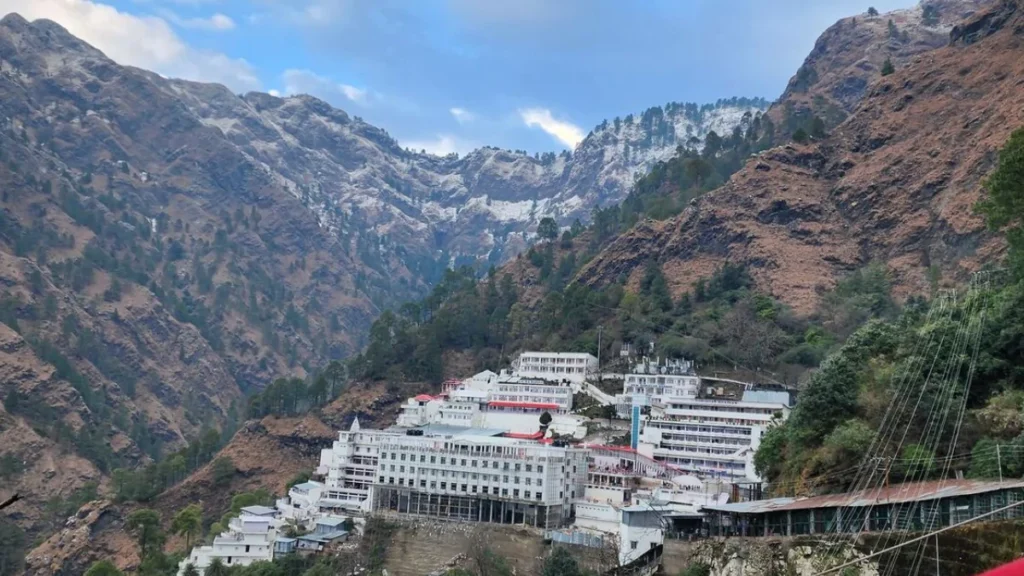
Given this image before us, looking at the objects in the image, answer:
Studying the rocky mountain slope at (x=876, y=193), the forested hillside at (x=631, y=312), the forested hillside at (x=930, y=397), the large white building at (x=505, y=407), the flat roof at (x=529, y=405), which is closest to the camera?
the forested hillside at (x=930, y=397)

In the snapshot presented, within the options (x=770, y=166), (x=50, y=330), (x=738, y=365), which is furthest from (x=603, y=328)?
(x=50, y=330)

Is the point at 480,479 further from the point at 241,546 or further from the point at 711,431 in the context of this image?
the point at 241,546

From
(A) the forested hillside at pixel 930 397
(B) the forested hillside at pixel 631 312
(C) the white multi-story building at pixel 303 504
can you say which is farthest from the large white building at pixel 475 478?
(B) the forested hillside at pixel 631 312

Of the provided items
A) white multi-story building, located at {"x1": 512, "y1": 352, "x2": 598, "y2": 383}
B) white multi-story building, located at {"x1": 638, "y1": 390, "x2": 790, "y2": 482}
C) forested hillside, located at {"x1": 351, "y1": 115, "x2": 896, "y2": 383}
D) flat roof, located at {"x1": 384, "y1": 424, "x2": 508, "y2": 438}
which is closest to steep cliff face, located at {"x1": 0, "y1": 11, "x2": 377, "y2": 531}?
forested hillside, located at {"x1": 351, "y1": 115, "x2": 896, "y2": 383}

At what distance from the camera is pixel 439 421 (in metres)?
68.1

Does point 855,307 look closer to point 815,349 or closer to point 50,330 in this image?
point 815,349

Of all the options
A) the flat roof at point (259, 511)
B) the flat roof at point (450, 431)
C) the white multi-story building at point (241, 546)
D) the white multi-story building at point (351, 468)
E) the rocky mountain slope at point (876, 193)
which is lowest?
the white multi-story building at point (241, 546)

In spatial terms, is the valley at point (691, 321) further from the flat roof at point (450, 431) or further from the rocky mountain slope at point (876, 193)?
the flat roof at point (450, 431)

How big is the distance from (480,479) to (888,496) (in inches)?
1126

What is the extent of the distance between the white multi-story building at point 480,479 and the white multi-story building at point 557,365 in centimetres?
1534

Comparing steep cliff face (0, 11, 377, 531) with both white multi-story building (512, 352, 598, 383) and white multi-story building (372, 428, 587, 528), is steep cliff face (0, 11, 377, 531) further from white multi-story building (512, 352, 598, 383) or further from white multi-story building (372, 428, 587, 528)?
white multi-story building (372, 428, 587, 528)

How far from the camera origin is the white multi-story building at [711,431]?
56.4 metres

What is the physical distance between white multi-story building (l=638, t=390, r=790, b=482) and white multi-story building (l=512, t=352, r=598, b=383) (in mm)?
11784

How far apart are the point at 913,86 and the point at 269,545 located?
70905 millimetres
